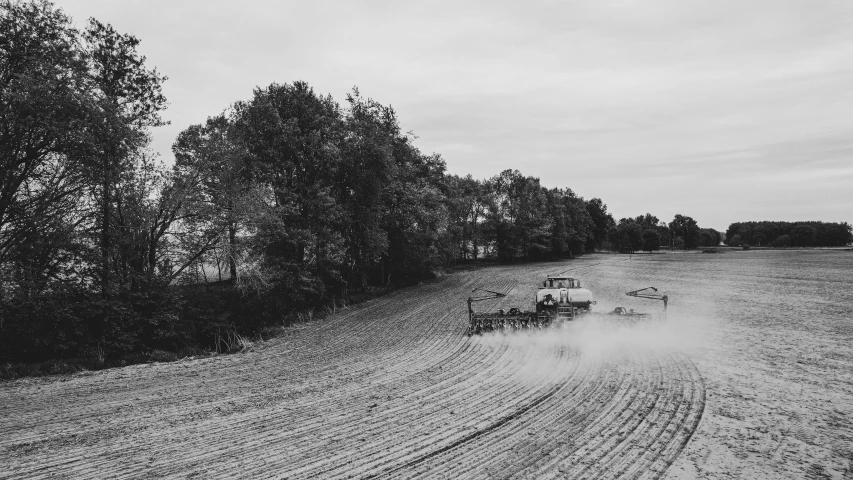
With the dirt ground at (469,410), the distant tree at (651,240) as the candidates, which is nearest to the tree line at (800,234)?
the distant tree at (651,240)

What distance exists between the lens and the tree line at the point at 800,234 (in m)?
131

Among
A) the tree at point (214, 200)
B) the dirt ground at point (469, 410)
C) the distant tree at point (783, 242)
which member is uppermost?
the tree at point (214, 200)

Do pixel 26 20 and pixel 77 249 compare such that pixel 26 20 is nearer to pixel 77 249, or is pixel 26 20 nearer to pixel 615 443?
pixel 77 249

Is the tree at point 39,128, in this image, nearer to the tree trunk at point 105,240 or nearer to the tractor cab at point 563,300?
the tree trunk at point 105,240

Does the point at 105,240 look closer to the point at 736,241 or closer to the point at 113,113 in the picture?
the point at 113,113

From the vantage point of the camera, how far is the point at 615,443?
8.15 meters

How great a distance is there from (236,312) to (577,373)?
17.9m

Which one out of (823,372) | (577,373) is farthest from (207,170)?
(823,372)

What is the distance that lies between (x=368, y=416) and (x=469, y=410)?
7.91 feet

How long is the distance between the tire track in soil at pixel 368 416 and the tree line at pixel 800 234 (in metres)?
166

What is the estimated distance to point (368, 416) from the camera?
980 centimetres

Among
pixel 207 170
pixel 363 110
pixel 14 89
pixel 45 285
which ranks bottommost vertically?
pixel 45 285

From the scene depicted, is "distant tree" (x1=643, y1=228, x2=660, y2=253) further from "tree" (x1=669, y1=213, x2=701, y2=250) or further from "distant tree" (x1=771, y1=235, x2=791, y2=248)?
"distant tree" (x1=771, y1=235, x2=791, y2=248)

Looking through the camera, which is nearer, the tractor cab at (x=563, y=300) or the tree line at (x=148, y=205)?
the tree line at (x=148, y=205)
